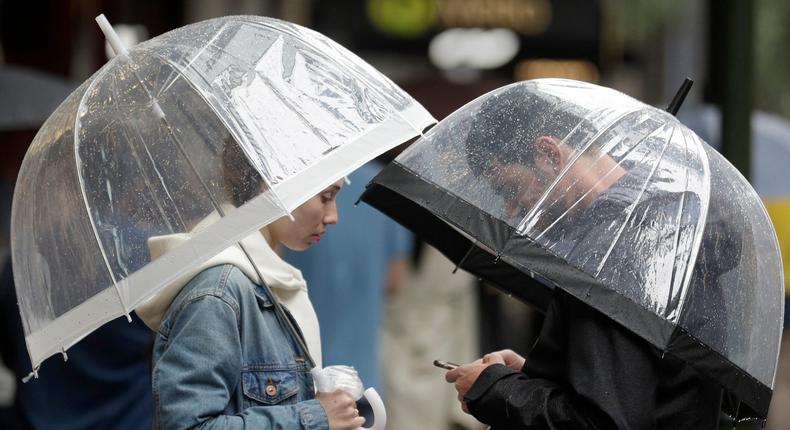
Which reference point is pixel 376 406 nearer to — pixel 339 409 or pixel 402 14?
pixel 339 409

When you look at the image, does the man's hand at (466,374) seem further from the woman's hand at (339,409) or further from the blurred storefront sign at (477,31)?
the blurred storefront sign at (477,31)

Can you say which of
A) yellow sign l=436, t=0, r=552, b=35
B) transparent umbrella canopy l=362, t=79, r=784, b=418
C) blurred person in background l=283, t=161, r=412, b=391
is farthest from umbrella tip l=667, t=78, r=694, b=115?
yellow sign l=436, t=0, r=552, b=35

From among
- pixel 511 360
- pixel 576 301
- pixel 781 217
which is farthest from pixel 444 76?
pixel 576 301

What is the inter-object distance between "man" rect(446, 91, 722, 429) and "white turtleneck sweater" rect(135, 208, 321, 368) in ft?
1.51

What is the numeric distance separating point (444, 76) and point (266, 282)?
1096 cm

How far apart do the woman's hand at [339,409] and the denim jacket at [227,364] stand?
3cm

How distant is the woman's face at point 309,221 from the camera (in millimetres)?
3641

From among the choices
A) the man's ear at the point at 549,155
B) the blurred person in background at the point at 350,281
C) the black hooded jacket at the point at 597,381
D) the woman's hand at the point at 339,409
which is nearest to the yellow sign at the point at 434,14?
the blurred person in background at the point at 350,281

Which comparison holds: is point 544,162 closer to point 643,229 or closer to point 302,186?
point 643,229

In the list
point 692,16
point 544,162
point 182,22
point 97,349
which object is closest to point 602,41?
point 692,16

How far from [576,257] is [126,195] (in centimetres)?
109

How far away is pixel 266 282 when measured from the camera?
11.8 feet

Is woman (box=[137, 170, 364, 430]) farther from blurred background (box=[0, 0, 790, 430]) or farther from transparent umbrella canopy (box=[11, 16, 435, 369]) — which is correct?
blurred background (box=[0, 0, 790, 430])

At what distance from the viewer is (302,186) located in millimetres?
3299
